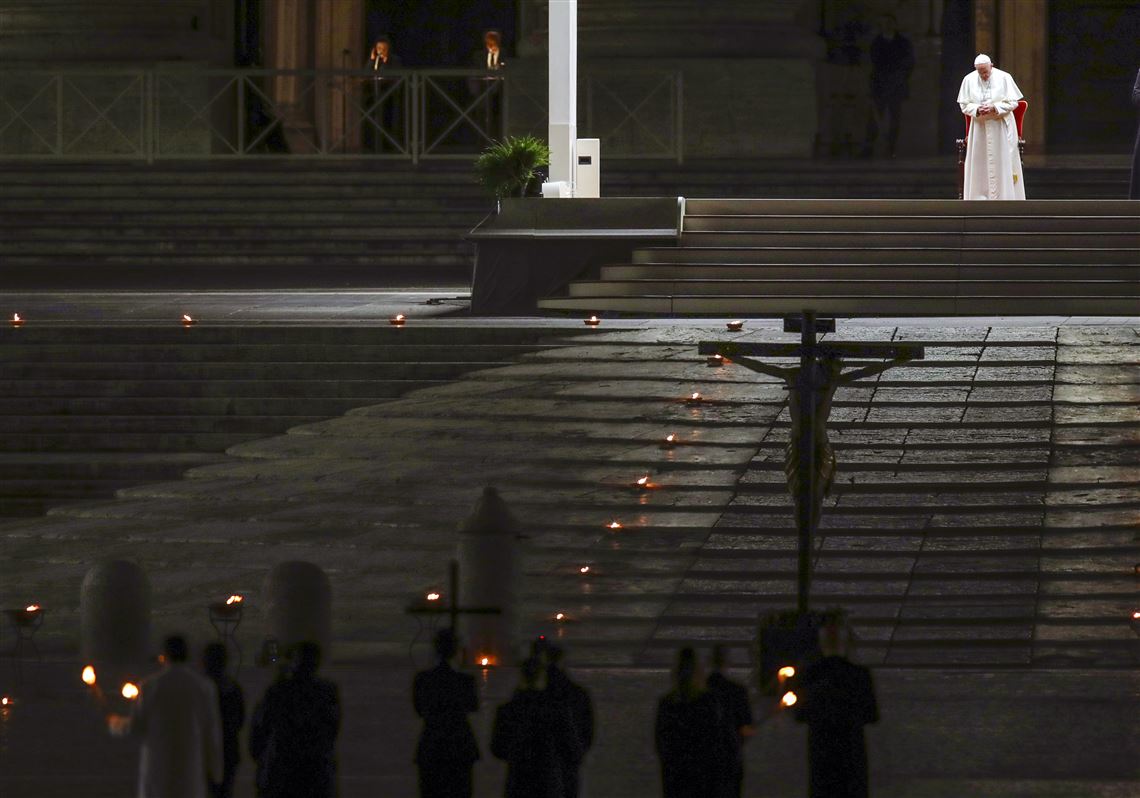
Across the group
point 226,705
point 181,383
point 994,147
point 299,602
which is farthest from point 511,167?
point 226,705

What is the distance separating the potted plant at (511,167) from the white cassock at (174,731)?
43.6 ft

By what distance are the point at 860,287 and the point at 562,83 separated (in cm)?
365

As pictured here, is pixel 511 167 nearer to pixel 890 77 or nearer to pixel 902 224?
pixel 902 224

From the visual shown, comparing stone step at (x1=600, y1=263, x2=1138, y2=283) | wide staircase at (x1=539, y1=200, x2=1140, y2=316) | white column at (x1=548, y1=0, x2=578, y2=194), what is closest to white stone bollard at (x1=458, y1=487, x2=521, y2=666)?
wide staircase at (x1=539, y1=200, x2=1140, y2=316)

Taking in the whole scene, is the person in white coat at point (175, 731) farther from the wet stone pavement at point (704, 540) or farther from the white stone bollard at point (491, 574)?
the white stone bollard at point (491, 574)

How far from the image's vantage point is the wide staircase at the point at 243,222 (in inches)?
1009

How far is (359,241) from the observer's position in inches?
1016

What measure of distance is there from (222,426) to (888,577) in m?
6.29

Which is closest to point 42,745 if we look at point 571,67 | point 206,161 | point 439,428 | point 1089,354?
point 439,428

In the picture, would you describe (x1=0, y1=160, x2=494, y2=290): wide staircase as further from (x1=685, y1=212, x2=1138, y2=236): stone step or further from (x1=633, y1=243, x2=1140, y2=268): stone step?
(x1=633, y1=243, x2=1140, y2=268): stone step

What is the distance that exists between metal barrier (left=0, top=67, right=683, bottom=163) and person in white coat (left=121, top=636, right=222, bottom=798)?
63.0ft

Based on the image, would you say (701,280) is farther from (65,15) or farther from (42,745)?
(65,15)

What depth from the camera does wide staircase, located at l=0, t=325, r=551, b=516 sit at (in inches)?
664

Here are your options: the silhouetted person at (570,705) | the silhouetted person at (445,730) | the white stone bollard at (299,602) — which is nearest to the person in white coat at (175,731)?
the silhouetted person at (445,730)
